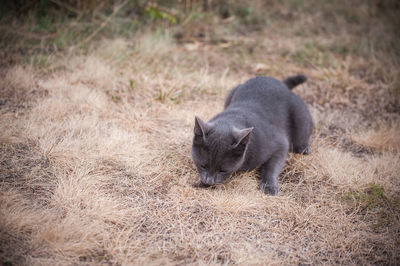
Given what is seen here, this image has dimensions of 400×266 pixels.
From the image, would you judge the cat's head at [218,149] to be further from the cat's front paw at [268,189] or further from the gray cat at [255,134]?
the cat's front paw at [268,189]

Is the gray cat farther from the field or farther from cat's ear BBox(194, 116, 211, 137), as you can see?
the field

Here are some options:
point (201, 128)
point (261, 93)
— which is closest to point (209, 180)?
point (201, 128)

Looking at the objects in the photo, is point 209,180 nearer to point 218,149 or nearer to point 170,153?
point 218,149

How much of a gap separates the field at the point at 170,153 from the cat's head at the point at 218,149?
19 centimetres

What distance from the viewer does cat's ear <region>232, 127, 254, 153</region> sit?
235 cm

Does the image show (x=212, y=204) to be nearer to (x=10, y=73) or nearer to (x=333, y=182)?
(x=333, y=182)

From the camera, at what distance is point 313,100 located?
4.44 meters

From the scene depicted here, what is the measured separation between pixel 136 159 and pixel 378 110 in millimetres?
3415

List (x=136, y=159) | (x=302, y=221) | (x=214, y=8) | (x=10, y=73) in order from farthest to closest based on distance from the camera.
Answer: (x=214, y=8), (x=10, y=73), (x=136, y=159), (x=302, y=221)

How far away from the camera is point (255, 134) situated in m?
2.81

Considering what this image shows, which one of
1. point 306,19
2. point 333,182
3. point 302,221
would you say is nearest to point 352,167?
point 333,182

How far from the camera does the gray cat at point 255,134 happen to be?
245 cm

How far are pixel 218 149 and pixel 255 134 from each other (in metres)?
0.53

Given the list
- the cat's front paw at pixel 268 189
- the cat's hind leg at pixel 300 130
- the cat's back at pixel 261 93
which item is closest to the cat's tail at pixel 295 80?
the cat's back at pixel 261 93
